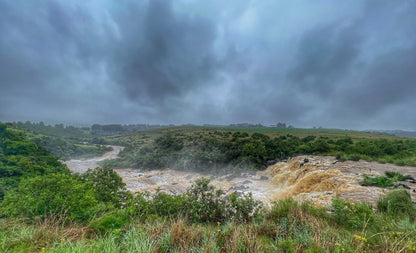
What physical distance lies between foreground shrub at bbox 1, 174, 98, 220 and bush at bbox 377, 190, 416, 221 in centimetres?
1115

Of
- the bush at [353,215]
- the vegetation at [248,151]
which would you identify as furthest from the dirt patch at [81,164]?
the bush at [353,215]

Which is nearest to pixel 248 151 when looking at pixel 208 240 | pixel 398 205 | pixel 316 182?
pixel 316 182

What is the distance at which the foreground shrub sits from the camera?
504 cm

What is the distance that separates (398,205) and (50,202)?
13.4m

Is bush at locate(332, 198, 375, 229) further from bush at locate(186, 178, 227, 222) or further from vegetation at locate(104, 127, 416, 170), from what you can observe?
vegetation at locate(104, 127, 416, 170)

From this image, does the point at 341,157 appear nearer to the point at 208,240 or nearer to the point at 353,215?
the point at 353,215

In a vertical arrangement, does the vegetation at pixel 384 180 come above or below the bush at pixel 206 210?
above

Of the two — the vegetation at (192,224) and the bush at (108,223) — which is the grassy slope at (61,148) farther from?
the bush at (108,223)

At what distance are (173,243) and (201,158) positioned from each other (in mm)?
24049

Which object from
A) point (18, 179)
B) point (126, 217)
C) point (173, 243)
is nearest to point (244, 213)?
point (173, 243)

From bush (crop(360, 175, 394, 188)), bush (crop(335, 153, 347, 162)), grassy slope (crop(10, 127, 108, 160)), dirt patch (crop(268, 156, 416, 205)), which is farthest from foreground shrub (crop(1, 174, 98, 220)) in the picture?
grassy slope (crop(10, 127, 108, 160))

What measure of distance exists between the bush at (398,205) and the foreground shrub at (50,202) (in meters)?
11.1

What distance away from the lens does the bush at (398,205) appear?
17.6 ft

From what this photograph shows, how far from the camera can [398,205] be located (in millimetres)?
5695
